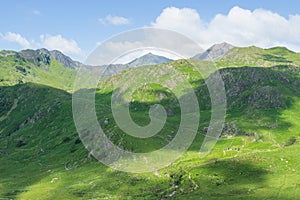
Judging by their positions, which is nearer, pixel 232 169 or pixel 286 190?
pixel 286 190

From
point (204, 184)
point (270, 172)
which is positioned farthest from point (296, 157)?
point (204, 184)

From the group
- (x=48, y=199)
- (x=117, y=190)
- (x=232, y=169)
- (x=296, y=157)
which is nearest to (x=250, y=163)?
(x=232, y=169)

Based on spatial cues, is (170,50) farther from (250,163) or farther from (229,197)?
(250,163)

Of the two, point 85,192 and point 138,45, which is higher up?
point 138,45

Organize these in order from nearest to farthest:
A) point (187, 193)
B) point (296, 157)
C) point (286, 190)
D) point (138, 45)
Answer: point (138, 45) < point (286, 190) < point (187, 193) < point (296, 157)

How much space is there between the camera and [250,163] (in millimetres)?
198750

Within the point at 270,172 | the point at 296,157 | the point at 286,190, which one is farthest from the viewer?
the point at 296,157

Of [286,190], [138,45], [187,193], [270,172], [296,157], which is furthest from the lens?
[296,157]

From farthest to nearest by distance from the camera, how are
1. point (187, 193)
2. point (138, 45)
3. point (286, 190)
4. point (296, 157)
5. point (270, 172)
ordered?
point (296, 157)
point (270, 172)
point (187, 193)
point (286, 190)
point (138, 45)

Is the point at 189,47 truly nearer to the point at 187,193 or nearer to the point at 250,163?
the point at 187,193

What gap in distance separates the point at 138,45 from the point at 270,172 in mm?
137827

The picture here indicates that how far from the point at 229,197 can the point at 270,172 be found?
39893mm

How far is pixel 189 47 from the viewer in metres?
77.3

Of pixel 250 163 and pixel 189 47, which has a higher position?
pixel 189 47
